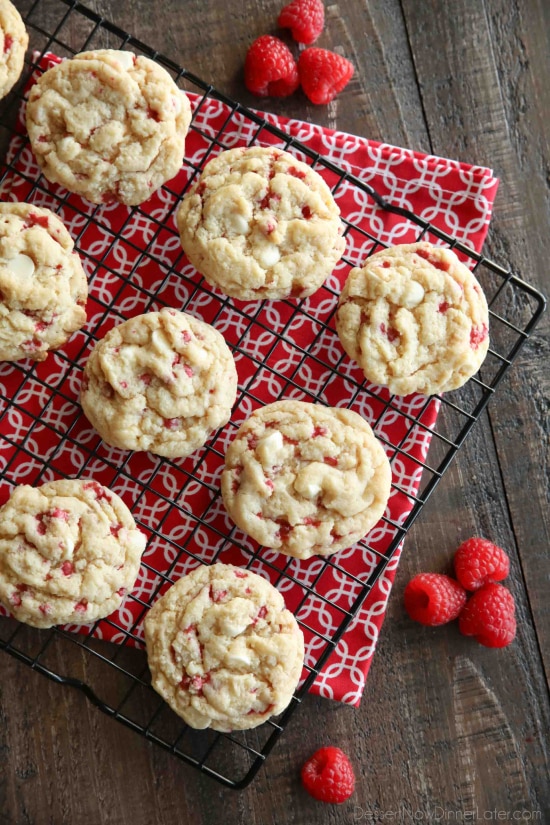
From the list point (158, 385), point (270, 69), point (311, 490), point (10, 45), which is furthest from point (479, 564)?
point (10, 45)

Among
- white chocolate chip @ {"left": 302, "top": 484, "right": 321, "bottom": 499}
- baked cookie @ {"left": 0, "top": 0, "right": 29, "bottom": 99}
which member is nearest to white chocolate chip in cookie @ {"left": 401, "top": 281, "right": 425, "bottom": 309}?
white chocolate chip @ {"left": 302, "top": 484, "right": 321, "bottom": 499}

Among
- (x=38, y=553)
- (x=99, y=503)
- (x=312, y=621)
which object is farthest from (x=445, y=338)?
(x=38, y=553)

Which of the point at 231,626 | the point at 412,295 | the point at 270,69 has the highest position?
the point at 270,69

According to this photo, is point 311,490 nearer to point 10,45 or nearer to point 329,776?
point 329,776

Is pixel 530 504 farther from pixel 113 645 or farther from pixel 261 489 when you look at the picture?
pixel 113 645

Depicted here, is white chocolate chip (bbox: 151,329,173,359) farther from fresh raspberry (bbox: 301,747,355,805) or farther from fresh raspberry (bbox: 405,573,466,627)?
fresh raspberry (bbox: 301,747,355,805)

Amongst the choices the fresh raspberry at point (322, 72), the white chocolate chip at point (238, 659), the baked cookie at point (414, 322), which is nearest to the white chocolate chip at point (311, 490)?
the baked cookie at point (414, 322)
